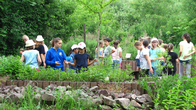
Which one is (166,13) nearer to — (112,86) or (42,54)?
(42,54)

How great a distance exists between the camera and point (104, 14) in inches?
282

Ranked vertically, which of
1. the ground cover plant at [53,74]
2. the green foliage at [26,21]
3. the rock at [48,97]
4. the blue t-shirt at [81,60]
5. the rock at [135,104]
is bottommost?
the rock at [135,104]

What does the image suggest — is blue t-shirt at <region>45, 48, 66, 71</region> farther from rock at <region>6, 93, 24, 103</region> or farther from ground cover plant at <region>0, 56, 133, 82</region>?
rock at <region>6, 93, 24, 103</region>

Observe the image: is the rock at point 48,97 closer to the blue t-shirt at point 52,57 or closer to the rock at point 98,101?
the rock at point 98,101

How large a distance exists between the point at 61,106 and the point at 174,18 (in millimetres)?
18644

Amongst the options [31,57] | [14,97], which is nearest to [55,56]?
[31,57]

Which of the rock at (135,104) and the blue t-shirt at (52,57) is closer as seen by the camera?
the rock at (135,104)

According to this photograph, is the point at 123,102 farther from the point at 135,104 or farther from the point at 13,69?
the point at 13,69

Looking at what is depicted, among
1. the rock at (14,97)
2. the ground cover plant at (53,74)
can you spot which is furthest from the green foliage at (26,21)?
the rock at (14,97)

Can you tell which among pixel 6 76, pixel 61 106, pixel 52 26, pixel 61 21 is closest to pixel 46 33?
pixel 52 26

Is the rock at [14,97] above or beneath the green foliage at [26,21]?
beneath

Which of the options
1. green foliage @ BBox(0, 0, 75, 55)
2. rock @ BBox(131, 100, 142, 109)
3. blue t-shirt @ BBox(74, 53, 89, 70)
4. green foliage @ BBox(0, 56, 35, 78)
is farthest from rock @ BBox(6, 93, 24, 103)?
green foliage @ BBox(0, 0, 75, 55)

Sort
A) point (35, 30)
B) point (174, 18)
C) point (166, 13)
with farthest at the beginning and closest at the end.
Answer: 1. point (166, 13)
2. point (174, 18)
3. point (35, 30)

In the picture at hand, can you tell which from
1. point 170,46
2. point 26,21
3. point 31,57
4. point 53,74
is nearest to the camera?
point 53,74
